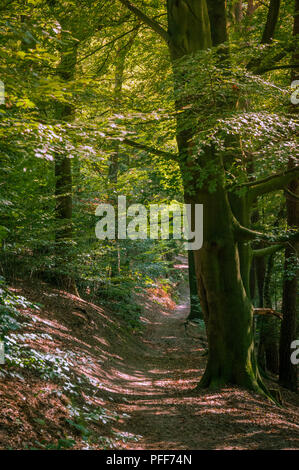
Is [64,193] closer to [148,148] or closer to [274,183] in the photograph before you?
[148,148]

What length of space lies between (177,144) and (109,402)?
18.9 feet

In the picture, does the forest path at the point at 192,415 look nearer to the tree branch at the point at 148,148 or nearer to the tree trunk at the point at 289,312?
the tree trunk at the point at 289,312

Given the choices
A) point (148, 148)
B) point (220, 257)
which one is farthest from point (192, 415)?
point (148, 148)

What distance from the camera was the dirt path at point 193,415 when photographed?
5621 millimetres

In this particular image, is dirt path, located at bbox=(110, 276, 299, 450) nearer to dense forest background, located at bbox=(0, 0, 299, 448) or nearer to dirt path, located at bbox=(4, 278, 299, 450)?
dirt path, located at bbox=(4, 278, 299, 450)

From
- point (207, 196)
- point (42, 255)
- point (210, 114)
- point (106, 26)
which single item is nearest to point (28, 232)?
point (42, 255)

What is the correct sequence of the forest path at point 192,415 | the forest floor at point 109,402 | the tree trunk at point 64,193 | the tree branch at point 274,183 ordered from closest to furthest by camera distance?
the forest floor at point 109,402, the forest path at point 192,415, the tree branch at point 274,183, the tree trunk at point 64,193

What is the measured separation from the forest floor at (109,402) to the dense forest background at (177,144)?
311 millimetres

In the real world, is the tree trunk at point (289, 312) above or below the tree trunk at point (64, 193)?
below

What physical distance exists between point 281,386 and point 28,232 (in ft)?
26.4

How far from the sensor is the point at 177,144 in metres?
9.07

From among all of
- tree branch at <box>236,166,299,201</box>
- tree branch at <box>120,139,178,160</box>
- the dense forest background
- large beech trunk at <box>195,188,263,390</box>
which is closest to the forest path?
large beech trunk at <box>195,188,263,390</box>

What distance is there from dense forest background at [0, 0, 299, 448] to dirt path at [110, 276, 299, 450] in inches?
26.2

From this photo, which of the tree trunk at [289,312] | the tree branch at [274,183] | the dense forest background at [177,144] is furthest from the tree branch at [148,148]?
the tree trunk at [289,312]
